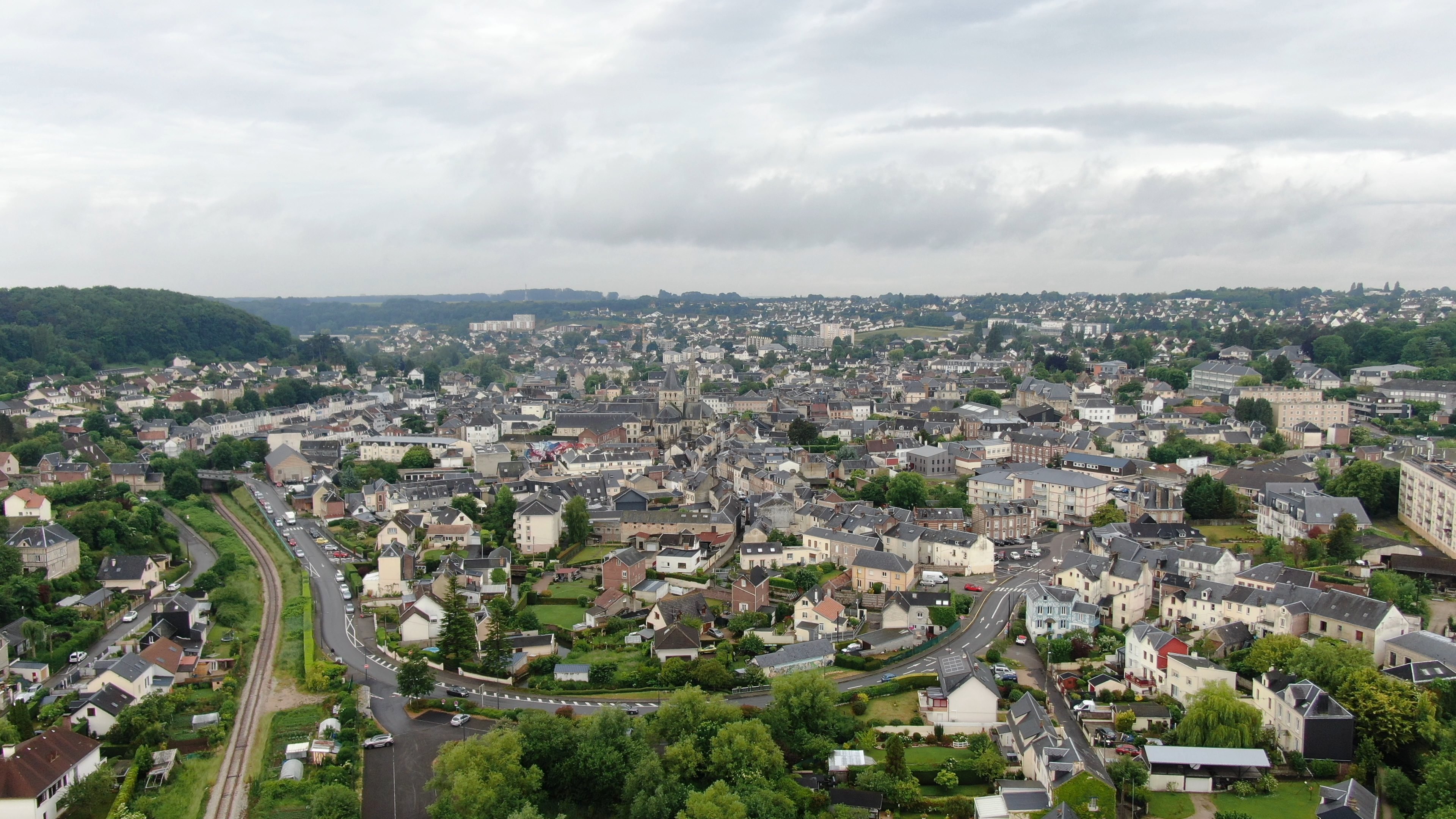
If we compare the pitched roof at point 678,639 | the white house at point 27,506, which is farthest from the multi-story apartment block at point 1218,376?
the white house at point 27,506

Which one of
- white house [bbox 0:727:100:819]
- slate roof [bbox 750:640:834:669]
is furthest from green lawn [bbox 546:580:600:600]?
white house [bbox 0:727:100:819]

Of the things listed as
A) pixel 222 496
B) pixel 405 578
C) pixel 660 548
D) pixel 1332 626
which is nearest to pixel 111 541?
pixel 405 578

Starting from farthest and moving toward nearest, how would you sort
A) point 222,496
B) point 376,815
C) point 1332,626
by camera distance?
1. point 222,496
2. point 1332,626
3. point 376,815

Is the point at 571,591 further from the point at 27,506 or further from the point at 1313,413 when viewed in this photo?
the point at 1313,413

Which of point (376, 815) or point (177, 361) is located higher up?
point (177, 361)

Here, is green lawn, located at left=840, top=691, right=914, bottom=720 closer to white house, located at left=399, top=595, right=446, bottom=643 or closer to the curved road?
the curved road

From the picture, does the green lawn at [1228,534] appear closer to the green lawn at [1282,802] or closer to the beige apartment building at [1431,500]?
the beige apartment building at [1431,500]

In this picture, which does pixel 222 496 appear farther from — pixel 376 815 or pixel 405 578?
pixel 376 815
